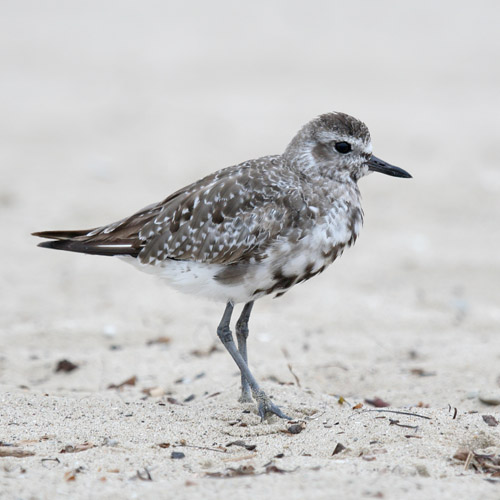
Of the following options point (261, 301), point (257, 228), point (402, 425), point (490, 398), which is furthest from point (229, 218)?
point (261, 301)

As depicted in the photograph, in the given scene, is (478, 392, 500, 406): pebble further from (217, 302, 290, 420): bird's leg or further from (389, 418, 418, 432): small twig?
(217, 302, 290, 420): bird's leg

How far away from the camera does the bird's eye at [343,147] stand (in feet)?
21.2

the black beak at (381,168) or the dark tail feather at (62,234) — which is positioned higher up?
the black beak at (381,168)

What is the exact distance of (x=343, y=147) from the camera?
6.49 meters

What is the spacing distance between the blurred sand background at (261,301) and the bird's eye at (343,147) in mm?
1867

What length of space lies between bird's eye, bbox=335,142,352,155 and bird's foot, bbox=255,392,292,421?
6.15 ft

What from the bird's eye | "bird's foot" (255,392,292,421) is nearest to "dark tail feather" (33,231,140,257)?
"bird's foot" (255,392,292,421)

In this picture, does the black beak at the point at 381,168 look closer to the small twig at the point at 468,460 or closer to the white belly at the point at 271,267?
the white belly at the point at 271,267

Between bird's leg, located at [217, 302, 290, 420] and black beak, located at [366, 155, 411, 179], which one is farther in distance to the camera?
black beak, located at [366, 155, 411, 179]

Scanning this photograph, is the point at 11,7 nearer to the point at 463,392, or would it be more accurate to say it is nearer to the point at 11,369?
the point at 11,369

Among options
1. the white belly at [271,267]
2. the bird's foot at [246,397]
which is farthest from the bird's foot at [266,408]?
the white belly at [271,267]

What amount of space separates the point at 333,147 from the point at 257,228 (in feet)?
2.95

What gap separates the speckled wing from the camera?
20.1 ft

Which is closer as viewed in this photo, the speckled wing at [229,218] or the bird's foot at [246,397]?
the speckled wing at [229,218]
